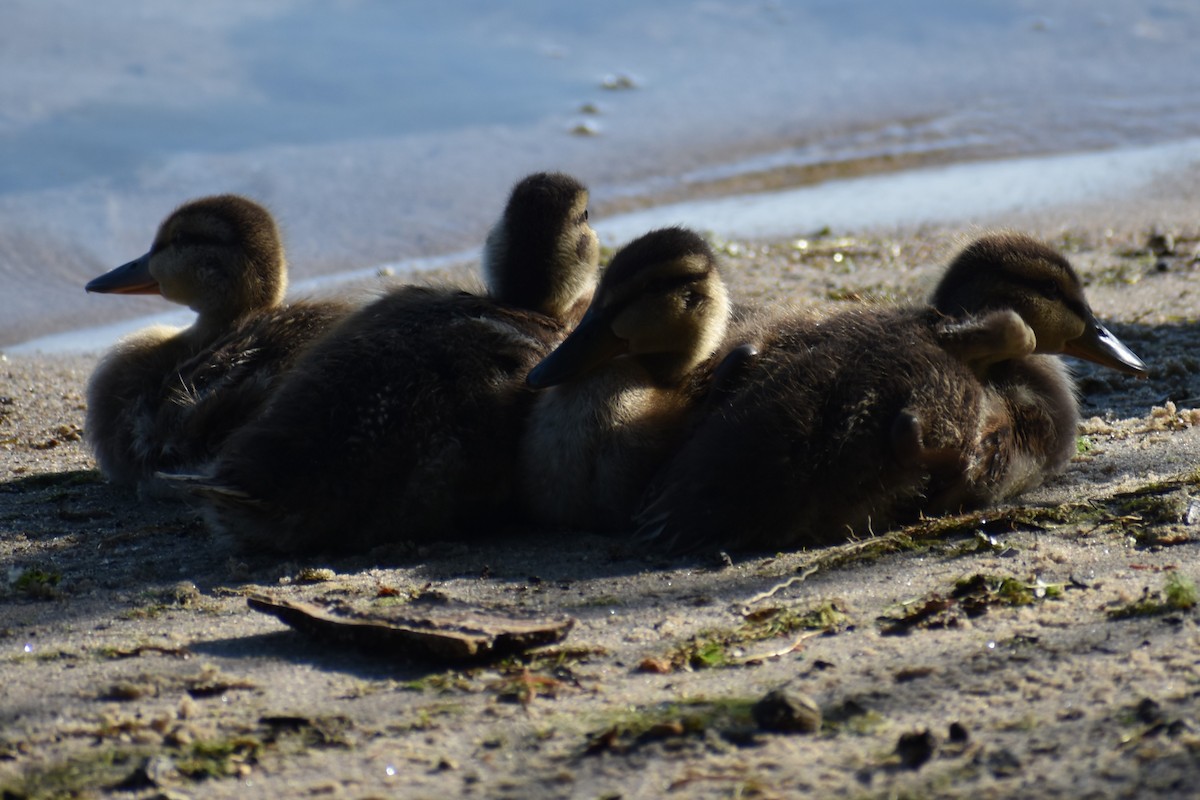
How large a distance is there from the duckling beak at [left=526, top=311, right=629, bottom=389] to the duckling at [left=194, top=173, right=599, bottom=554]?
24 cm

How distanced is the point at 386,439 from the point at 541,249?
1.14 metres

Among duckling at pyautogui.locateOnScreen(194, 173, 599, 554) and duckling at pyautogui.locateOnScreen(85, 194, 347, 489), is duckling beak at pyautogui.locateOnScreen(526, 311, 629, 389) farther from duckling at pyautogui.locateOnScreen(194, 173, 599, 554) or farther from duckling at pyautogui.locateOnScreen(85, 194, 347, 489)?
duckling at pyautogui.locateOnScreen(85, 194, 347, 489)

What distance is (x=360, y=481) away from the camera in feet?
16.9

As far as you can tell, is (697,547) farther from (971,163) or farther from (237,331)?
(971,163)

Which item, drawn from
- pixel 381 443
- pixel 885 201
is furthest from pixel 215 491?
pixel 885 201

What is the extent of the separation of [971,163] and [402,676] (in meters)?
11.4

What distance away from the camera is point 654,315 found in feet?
17.7

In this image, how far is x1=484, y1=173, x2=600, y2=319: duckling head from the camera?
5.85 metres

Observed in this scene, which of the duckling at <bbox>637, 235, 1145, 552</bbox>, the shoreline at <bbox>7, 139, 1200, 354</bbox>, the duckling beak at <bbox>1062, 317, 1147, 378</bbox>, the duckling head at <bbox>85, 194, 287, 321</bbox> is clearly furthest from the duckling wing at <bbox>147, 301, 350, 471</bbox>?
the shoreline at <bbox>7, 139, 1200, 354</bbox>

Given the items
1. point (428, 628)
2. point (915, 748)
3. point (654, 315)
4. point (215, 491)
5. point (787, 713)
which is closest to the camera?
point (915, 748)

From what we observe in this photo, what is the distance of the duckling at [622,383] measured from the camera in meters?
5.25

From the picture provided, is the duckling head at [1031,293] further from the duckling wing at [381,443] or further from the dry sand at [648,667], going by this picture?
the duckling wing at [381,443]

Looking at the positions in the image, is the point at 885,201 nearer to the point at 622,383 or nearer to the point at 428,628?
the point at 622,383

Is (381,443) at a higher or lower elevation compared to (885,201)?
lower
